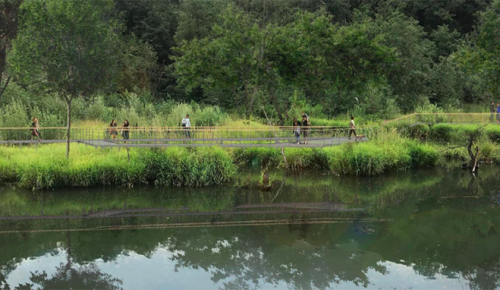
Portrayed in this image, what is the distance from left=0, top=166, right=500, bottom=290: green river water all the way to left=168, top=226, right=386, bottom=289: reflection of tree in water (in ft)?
0.08

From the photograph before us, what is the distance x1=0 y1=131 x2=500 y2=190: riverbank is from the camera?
16.2 meters

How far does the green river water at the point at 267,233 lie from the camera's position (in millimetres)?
10148

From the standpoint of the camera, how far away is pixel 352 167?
745 inches

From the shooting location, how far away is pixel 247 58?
2441cm

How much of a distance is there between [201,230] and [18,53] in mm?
9466

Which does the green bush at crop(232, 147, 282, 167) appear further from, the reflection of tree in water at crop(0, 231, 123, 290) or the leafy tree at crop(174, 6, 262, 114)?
the reflection of tree in water at crop(0, 231, 123, 290)

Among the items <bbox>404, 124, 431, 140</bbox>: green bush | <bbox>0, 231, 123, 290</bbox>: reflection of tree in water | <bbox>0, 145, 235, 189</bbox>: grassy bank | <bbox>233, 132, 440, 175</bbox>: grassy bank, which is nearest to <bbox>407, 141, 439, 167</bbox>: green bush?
<bbox>233, 132, 440, 175</bbox>: grassy bank

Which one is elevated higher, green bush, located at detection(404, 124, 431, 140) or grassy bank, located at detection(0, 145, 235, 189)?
green bush, located at detection(404, 124, 431, 140)

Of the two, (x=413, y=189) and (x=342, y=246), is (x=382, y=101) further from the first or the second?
(x=342, y=246)

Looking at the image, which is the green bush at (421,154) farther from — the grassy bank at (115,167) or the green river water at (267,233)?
the grassy bank at (115,167)

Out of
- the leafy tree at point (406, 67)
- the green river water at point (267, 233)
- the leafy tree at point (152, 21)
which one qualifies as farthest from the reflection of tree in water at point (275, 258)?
the leafy tree at point (152, 21)

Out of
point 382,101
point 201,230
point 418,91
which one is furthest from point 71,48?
point 418,91

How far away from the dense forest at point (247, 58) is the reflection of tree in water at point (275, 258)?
8788 millimetres

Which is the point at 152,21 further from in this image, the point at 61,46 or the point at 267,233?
the point at 267,233
